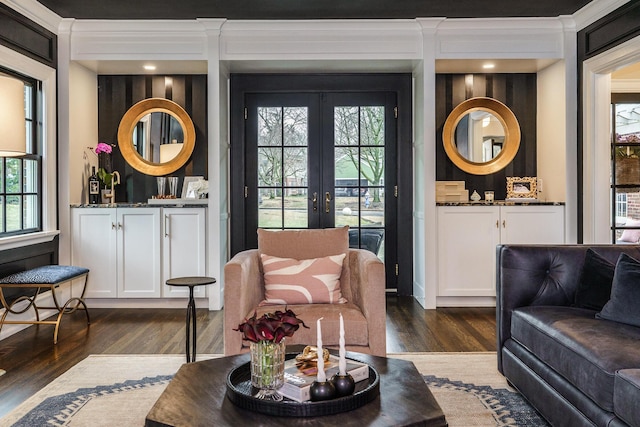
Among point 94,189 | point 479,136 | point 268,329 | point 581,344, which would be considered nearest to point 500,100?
point 479,136

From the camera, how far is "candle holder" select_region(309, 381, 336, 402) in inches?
62.7

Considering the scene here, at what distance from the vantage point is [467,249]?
4777mm

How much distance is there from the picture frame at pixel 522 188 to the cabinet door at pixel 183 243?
9.73 feet

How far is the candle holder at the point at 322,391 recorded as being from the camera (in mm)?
1592

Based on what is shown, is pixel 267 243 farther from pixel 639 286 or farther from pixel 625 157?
pixel 625 157

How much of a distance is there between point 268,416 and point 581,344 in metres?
1.25

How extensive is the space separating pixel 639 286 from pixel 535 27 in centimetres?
316

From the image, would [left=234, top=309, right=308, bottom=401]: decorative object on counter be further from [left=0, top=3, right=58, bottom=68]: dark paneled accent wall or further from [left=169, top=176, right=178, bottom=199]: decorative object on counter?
[left=169, top=176, right=178, bottom=199]: decorative object on counter

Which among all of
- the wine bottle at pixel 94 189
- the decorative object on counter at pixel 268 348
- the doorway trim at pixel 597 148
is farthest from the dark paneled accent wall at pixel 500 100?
the decorative object on counter at pixel 268 348

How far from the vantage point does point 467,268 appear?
4.79 meters

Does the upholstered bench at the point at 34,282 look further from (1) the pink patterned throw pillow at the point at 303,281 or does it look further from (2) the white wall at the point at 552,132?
(2) the white wall at the point at 552,132

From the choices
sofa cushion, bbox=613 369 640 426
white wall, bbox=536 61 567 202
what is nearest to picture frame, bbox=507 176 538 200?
white wall, bbox=536 61 567 202

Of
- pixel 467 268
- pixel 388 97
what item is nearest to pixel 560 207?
pixel 467 268

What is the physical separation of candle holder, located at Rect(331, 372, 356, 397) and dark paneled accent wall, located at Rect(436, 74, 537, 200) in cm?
392
